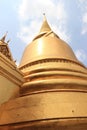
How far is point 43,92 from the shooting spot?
7246 mm

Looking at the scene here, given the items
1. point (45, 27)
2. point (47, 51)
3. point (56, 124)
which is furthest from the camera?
point (45, 27)

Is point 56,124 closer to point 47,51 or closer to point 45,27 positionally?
point 47,51

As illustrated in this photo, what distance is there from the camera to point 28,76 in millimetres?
8719

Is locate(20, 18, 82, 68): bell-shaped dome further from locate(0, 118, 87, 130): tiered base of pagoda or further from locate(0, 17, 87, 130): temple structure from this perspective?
locate(0, 118, 87, 130): tiered base of pagoda

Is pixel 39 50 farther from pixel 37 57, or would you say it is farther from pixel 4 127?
pixel 4 127

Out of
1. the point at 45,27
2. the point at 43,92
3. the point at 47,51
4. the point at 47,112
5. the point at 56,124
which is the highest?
the point at 45,27

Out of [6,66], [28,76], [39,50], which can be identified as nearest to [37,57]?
[39,50]

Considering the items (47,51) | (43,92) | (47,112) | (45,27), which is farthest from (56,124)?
(45,27)

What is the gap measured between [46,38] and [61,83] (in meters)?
4.50

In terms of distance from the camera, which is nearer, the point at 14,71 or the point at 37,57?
the point at 14,71

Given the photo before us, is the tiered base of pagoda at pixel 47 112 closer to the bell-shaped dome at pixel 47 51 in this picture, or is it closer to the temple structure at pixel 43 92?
the temple structure at pixel 43 92

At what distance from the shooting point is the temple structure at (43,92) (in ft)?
20.2

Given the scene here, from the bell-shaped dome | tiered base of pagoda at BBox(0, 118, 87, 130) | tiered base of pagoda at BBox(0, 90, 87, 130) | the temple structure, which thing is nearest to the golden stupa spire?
the bell-shaped dome

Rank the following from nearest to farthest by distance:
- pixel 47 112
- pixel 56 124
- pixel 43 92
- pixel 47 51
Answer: pixel 56 124 < pixel 47 112 < pixel 43 92 < pixel 47 51
